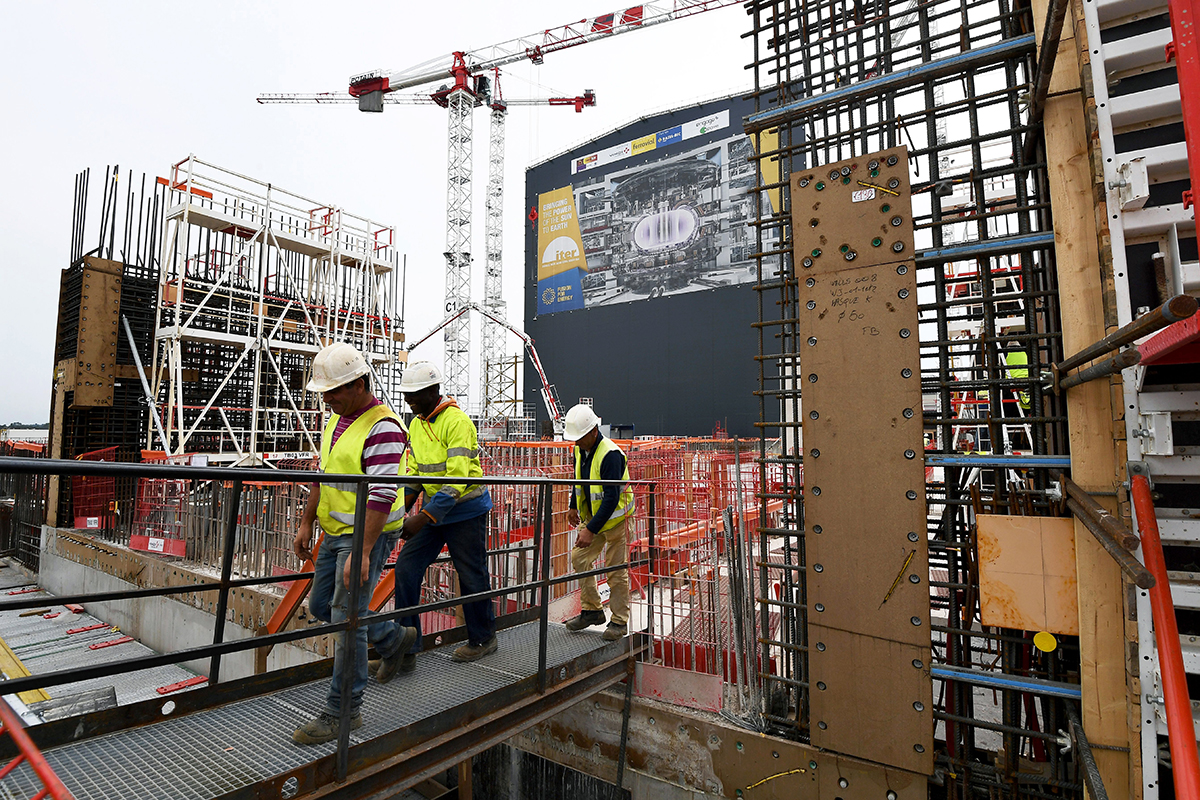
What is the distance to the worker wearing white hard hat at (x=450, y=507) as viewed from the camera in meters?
3.83

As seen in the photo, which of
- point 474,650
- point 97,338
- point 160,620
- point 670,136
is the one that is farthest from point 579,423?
point 670,136

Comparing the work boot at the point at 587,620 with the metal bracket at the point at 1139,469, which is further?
the work boot at the point at 587,620

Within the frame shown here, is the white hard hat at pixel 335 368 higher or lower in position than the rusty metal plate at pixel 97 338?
lower

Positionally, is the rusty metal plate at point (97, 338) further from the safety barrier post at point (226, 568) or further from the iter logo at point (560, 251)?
the iter logo at point (560, 251)

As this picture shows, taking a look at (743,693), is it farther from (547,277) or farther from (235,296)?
(547,277)

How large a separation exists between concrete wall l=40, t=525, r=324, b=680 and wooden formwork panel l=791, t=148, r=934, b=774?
5.34m

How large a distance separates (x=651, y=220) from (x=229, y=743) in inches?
1241

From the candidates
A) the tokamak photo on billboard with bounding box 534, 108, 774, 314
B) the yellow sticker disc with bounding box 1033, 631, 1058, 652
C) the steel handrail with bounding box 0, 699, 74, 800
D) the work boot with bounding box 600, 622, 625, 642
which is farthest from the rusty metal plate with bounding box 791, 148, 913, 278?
the tokamak photo on billboard with bounding box 534, 108, 774, 314

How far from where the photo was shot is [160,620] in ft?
29.5

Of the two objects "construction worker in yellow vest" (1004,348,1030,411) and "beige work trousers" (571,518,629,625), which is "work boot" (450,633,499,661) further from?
"construction worker in yellow vest" (1004,348,1030,411)

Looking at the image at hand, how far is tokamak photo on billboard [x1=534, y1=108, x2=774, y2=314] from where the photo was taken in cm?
2905

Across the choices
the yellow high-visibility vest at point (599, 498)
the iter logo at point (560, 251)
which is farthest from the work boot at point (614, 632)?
the iter logo at point (560, 251)

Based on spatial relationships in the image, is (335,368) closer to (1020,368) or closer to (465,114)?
(1020,368)

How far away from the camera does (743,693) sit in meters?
4.35
